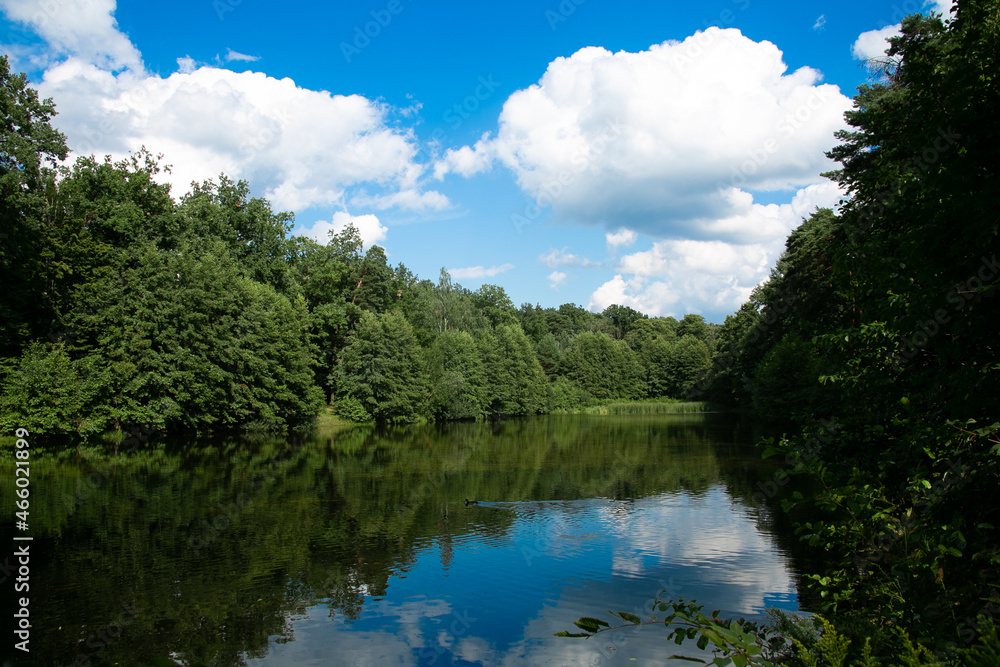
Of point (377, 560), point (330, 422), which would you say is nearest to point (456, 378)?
point (330, 422)

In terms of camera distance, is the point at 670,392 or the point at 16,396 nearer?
the point at 16,396

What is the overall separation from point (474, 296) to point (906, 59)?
104m

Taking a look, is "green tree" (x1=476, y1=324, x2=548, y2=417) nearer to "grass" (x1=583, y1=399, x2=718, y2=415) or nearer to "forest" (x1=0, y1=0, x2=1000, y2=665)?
"forest" (x1=0, y1=0, x2=1000, y2=665)

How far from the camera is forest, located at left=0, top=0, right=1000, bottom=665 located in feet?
11.2

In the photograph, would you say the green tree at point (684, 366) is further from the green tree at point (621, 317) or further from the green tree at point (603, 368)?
the green tree at point (621, 317)

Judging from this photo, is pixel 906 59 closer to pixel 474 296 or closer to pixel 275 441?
pixel 275 441

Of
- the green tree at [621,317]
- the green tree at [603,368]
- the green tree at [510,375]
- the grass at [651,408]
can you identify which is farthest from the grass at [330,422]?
the green tree at [621,317]

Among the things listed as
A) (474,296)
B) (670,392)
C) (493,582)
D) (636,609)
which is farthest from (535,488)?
(474,296)

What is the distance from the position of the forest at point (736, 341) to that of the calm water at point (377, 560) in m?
2.98

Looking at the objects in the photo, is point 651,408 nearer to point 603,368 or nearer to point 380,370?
point 603,368

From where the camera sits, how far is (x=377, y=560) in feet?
43.8

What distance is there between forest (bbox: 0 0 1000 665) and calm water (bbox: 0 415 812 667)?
298 centimetres

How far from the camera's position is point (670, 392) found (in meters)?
92.6

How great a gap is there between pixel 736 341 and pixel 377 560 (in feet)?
211
